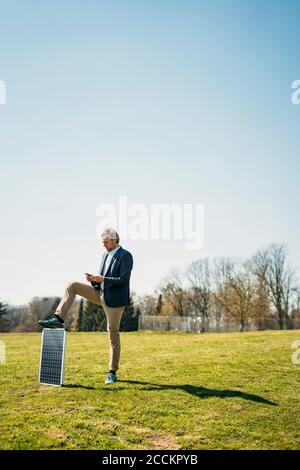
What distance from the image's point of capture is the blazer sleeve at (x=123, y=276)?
302 inches

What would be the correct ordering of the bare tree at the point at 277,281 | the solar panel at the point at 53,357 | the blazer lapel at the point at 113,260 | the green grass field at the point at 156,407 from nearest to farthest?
1. the green grass field at the point at 156,407
2. the solar panel at the point at 53,357
3. the blazer lapel at the point at 113,260
4. the bare tree at the point at 277,281

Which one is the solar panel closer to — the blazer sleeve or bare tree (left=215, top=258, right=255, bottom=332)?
the blazer sleeve

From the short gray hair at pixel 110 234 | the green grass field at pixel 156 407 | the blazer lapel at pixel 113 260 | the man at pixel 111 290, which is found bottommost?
the green grass field at pixel 156 407

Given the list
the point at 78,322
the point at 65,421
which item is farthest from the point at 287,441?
the point at 78,322

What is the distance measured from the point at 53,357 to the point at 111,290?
5.20 ft

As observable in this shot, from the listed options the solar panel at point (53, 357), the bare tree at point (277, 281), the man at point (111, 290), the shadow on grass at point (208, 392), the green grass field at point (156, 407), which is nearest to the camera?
the green grass field at point (156, 407)

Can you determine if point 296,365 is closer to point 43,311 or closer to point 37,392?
point 37,392

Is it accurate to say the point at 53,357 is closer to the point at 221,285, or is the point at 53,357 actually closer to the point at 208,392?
the point at 208,392

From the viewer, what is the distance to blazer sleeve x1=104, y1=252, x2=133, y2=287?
7.66 metres

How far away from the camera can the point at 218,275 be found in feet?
284

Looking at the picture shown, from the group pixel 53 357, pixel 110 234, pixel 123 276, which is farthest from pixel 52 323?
pixel 110 234

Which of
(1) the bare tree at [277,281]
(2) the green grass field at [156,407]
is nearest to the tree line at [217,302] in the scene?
(1) the bare tree at [277,281]

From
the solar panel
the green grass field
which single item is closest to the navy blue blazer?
the solar panel

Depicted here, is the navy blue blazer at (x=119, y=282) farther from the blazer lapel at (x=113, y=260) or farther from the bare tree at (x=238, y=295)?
the bare tree at (x=238, y=295)
